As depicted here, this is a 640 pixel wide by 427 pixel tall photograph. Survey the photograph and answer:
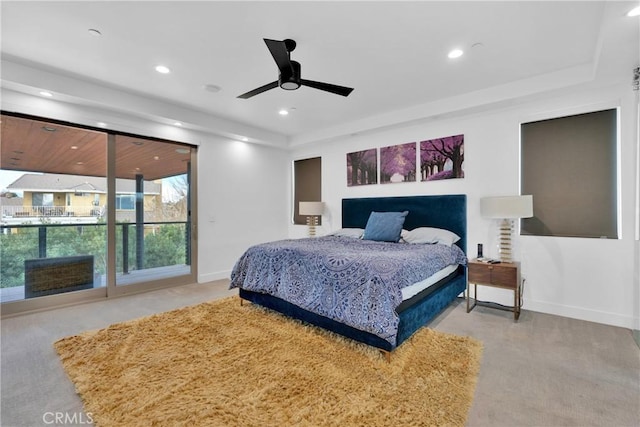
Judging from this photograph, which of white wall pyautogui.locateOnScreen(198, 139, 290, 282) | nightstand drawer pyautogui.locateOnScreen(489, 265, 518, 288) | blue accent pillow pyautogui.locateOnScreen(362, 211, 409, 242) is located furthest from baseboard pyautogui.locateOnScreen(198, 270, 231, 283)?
nightstand drawer pyautogui.locateOnScreen(489, 265, 518, 288)

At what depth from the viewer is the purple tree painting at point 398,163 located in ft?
14.9

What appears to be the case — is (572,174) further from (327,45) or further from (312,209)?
(312,209)

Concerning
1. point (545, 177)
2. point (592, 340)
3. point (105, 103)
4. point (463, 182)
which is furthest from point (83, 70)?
point (592, 340)

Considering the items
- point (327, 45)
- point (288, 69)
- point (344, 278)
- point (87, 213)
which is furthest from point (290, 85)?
point (87, 213)

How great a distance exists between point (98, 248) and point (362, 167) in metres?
4.22

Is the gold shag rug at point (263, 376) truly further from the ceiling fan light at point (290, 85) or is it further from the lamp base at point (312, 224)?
the lamp base at point (312, 224)

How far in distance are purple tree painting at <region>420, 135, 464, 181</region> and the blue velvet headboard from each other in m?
0.34

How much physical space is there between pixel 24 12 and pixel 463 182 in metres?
4.83

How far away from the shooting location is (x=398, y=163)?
184 inches

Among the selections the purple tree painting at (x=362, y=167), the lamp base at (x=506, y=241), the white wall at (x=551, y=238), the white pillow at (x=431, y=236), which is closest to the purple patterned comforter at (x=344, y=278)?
the white pillow at (x=431, y=236)

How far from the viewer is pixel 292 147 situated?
19.6 ft

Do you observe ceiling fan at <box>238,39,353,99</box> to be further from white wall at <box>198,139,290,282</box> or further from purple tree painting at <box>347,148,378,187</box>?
white wall at <box>198,139,290,282</box>

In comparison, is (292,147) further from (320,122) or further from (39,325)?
(39,325)

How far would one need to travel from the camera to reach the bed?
2.24m
